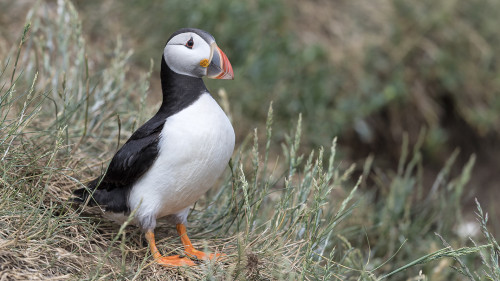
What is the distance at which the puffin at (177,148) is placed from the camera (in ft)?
7.81

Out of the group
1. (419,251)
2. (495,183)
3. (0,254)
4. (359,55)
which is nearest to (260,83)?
(359,55)

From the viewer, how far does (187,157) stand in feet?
7.78

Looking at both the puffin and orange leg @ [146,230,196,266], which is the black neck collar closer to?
the puffin

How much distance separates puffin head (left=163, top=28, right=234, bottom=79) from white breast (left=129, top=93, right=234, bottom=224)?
4.3 inches

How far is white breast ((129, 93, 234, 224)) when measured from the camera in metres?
2.37

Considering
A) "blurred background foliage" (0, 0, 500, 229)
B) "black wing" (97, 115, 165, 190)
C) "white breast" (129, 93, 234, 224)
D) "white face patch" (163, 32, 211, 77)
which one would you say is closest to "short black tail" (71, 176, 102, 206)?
"black wing" (97, 115, 165, 190)

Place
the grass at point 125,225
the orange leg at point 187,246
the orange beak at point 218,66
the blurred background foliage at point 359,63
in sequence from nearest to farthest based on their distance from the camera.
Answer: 1. the grass at point 125,225
2. the orange beak at point 218,66
3. the orange leg at point 187,246
4. the blurred background foliage at point 359,63

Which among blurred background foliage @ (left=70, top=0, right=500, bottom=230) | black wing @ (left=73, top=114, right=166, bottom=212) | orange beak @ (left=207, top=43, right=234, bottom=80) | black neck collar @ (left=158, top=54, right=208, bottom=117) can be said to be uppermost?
orange beak @ (left=207, top=43, right=234, bottom=80)

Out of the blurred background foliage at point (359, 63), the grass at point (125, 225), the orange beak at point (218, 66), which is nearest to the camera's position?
the grass at point (125, 225)

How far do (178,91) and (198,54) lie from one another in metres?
0.17

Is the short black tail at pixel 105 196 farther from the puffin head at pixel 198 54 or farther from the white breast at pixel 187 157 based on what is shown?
the puffin head at pixel 198 54

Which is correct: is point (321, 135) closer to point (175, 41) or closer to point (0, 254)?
point (175, 41)

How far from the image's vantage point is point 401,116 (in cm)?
585

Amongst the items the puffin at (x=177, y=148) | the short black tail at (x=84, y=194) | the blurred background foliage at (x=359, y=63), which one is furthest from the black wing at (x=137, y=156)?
the blurred background foliage at (x=359, y=63)
